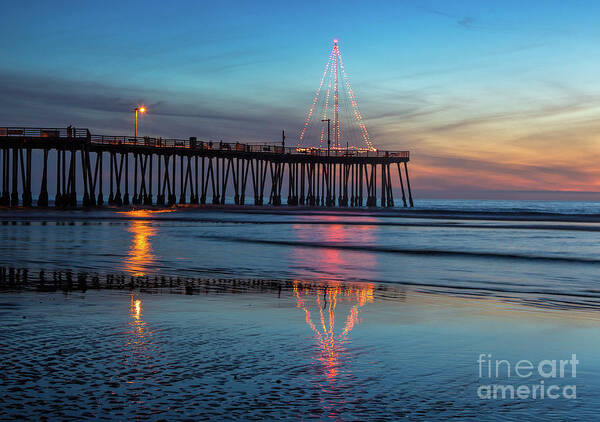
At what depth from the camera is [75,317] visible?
7.89 metres

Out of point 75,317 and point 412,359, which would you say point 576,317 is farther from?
point 75,317

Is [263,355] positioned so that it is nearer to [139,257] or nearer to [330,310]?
[330,310]

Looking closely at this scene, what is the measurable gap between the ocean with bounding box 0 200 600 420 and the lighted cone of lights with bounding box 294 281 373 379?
35 mm

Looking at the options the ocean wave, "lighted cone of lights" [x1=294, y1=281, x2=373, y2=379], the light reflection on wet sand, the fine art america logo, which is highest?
the fine art america logo

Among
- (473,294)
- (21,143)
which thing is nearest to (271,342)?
(473,294)

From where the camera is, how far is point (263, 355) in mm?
6102

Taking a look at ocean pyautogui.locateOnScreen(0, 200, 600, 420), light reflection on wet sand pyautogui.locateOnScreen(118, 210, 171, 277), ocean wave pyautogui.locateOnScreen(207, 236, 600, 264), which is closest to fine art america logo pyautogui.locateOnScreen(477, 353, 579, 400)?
ocean pyautogui.locateOnScreen(0, 200, 600, 420)

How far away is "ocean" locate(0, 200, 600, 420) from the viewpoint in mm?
4668

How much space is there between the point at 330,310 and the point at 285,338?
2020mm

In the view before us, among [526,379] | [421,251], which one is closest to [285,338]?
[526,379]

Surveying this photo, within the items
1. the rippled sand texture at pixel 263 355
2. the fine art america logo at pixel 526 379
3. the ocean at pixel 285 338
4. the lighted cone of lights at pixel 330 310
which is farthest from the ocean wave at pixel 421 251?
the fine art america logo at pixel 526 379

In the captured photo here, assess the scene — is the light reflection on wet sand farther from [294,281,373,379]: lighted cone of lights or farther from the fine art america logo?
the fine art america logo

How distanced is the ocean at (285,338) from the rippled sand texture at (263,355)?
0.8 inches

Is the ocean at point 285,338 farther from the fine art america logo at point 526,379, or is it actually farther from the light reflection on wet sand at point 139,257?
the light reflection on wet sand at point 139,257
